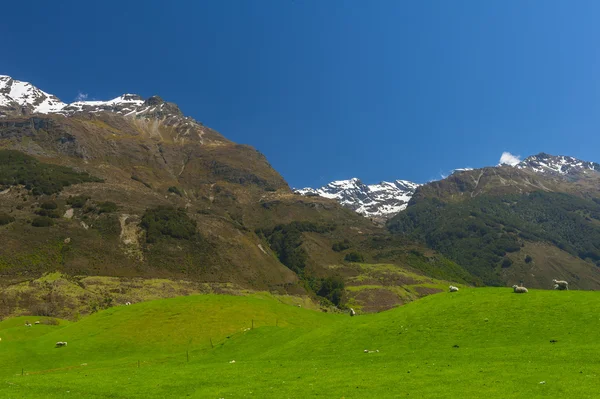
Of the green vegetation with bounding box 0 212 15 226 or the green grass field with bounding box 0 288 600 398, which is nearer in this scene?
the green grass field with bounding box 0 288 600 398

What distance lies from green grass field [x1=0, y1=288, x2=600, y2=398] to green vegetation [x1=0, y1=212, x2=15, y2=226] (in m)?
149

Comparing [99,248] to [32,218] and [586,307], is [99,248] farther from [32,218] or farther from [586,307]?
[586,307]

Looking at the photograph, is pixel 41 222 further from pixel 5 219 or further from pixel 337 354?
pixel 337 354

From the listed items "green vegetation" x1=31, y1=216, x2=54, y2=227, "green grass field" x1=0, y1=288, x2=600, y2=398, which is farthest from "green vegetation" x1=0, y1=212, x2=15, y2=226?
"green grass field" x1=0, y1=288, x2=600, y2=398

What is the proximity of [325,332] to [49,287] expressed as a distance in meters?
139

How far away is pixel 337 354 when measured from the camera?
40844mm

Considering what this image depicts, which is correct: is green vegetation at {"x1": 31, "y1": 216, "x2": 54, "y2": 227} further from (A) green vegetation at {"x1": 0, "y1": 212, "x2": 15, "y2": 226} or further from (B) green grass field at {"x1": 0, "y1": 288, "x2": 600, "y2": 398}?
(B) green grass field at {"x1": 0, "y1": 288, "x2": 600, "y2": 398}

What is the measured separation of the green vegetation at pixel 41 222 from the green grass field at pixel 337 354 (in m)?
149

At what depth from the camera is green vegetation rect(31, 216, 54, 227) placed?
633ft

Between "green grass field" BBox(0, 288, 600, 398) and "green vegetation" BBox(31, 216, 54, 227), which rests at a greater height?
"green vegetation" BBox(31, 216, 54, 227)

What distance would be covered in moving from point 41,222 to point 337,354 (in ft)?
658

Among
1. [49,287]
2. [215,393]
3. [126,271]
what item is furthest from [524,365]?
[126,271]

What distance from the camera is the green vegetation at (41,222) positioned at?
633 feet

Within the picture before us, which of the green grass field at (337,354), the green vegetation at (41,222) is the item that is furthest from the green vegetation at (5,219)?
the green grass field at (337,354)
